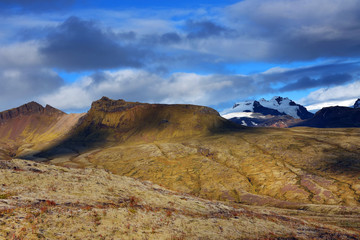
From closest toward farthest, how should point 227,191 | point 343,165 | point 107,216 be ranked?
point 107,216
point 227,191
point 343,165

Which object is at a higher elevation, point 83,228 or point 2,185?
point 2,185

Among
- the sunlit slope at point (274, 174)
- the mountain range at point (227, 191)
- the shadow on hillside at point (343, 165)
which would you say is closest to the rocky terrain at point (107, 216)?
the mountain range at point (227, 191)

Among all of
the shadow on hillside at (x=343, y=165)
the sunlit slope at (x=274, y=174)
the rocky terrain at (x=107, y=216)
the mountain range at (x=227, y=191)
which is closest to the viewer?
the rocky terrain at (x=107, y=216)

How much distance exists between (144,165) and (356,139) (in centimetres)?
14262

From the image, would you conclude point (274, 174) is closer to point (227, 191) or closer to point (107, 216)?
point (227, 191)

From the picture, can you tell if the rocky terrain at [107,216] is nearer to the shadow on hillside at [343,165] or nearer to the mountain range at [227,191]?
the mountain range at [227,191]

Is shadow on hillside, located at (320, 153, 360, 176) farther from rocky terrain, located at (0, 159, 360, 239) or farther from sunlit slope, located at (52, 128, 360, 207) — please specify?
rocky terrain, located at (0, 159, 360, 239)

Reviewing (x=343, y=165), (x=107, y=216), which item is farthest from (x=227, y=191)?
(x=107, y=216)

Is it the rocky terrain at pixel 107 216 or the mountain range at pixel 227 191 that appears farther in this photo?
the mountain range at pixel 227 191

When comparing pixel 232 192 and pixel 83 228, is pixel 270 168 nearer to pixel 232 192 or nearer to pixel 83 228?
pixel 232 192

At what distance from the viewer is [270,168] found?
163250 mm

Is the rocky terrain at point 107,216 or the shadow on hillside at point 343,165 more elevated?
the rocky terrain at point 107,216

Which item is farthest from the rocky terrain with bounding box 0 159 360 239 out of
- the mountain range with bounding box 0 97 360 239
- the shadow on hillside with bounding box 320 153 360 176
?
the shadow on hillside with bounding box 320 153 360 176

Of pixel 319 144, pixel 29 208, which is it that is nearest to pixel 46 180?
pixel 29 208
